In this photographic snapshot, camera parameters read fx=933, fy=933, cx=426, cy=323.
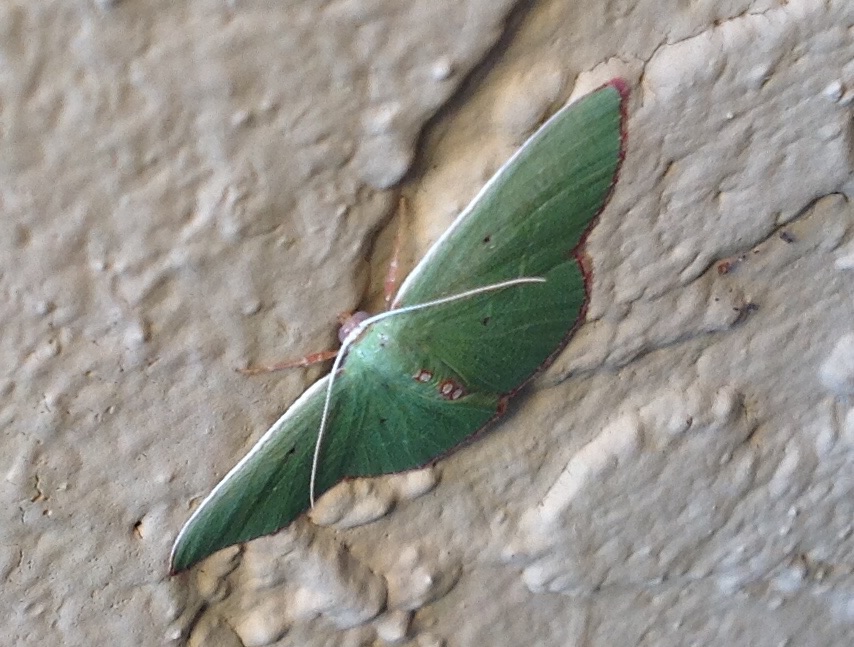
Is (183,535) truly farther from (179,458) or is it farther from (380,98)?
(380,98)

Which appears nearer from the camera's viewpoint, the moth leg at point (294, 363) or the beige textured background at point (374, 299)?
the beige textured background at point (374, 299)

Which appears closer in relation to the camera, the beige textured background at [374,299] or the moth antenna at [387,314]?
the beige textured background at [374,299]

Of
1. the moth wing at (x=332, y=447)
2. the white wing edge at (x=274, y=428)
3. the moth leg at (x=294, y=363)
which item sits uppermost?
the moth leg at (x=294, y=363)

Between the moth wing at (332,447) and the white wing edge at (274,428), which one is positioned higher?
the white wing edge at (274,428)

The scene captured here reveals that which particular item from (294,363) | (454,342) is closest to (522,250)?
(454,342)

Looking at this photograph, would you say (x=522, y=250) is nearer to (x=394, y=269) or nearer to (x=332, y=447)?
(x=394, y=269)

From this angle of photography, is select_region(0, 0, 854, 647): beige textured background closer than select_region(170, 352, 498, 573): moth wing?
Yes
